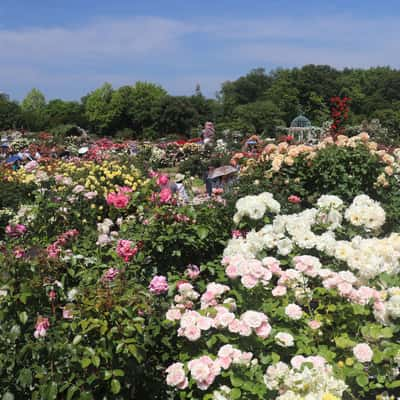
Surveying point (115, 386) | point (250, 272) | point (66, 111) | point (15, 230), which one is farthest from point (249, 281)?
point (66, 111)

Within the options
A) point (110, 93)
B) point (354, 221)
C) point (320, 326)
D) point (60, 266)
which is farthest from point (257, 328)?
point (110, 93)

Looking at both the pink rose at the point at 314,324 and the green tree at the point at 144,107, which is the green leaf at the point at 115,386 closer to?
the pink rose at the point at 314,324

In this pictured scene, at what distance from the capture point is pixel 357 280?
95.7 inches

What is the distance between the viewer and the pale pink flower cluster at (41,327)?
1975 millimetres

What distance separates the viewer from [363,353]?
187 cm

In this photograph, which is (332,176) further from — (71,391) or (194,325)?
(71,391)

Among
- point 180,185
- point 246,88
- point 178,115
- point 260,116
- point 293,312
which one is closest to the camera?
point 293,312

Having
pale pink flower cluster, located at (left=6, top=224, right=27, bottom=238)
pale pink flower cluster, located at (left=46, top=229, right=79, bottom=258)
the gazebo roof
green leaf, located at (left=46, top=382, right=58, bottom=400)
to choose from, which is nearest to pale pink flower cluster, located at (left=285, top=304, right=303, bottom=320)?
green leaf, located at (left=46, top=382, right=58, bottom=400)

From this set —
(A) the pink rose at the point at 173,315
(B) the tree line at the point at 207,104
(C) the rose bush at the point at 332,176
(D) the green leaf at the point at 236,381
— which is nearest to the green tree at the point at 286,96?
(B) the tree line at the point at 207,104

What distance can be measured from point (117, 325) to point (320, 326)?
2.86 ft

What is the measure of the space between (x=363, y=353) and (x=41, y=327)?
128 cm

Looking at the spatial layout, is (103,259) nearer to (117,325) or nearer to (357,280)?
(117,325)

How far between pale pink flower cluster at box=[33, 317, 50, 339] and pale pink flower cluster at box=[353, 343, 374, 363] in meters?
1.24

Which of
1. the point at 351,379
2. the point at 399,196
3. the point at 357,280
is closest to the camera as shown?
the point at 351,379
